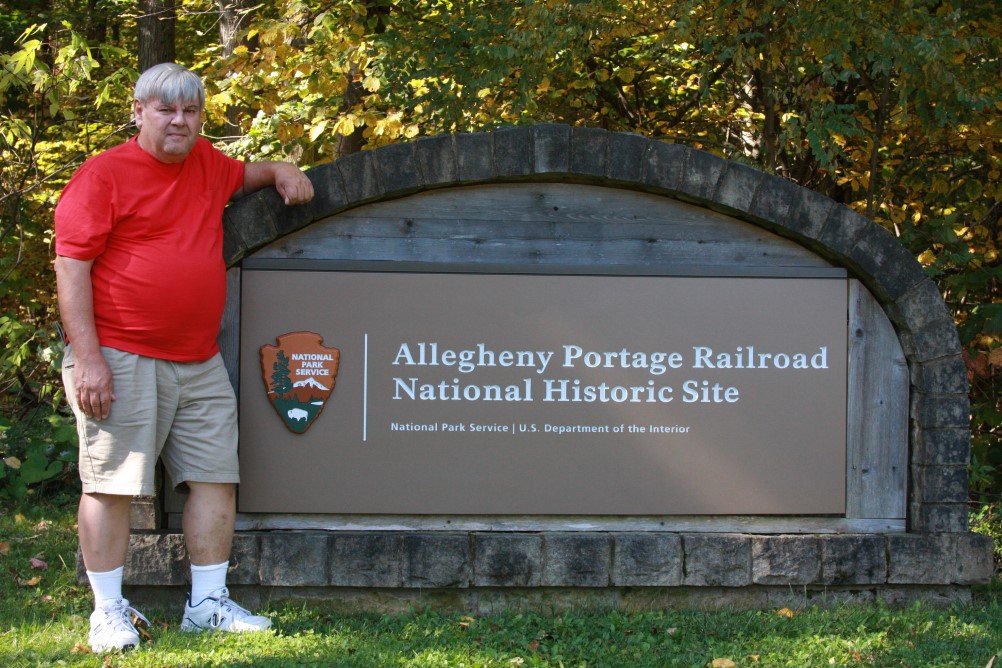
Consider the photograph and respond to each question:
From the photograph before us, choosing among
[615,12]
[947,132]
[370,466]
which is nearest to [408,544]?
[370,466]

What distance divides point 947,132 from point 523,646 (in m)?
4.50

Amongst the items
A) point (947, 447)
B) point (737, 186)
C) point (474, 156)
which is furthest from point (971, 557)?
point (474, 156)

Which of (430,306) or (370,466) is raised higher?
(430,306)

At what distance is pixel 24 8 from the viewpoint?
11.1m

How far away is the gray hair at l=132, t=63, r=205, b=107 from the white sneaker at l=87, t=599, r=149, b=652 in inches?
69.3

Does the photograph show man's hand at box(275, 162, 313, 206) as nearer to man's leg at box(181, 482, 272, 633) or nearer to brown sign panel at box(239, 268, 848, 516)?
brown sign panel at box(239, 268, 848, 516)

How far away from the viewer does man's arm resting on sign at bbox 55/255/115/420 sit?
336cm

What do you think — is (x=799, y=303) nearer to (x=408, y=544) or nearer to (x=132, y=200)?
(x=408, y=544)

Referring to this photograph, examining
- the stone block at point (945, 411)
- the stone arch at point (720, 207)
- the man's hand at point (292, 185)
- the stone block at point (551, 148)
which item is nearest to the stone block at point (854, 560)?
the stone arch at point (720, 207)

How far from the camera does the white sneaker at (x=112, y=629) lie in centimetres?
343

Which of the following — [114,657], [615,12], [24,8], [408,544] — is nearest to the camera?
[114,657]

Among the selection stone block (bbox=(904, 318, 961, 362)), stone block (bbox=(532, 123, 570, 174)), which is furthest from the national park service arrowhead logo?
stone block (bbox=(904, 318, 961, 362))

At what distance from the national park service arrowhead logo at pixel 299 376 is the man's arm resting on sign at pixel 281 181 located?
0.54m

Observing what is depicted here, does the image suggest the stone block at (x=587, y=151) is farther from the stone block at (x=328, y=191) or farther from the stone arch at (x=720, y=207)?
the stone block at (x=328, y=191)
